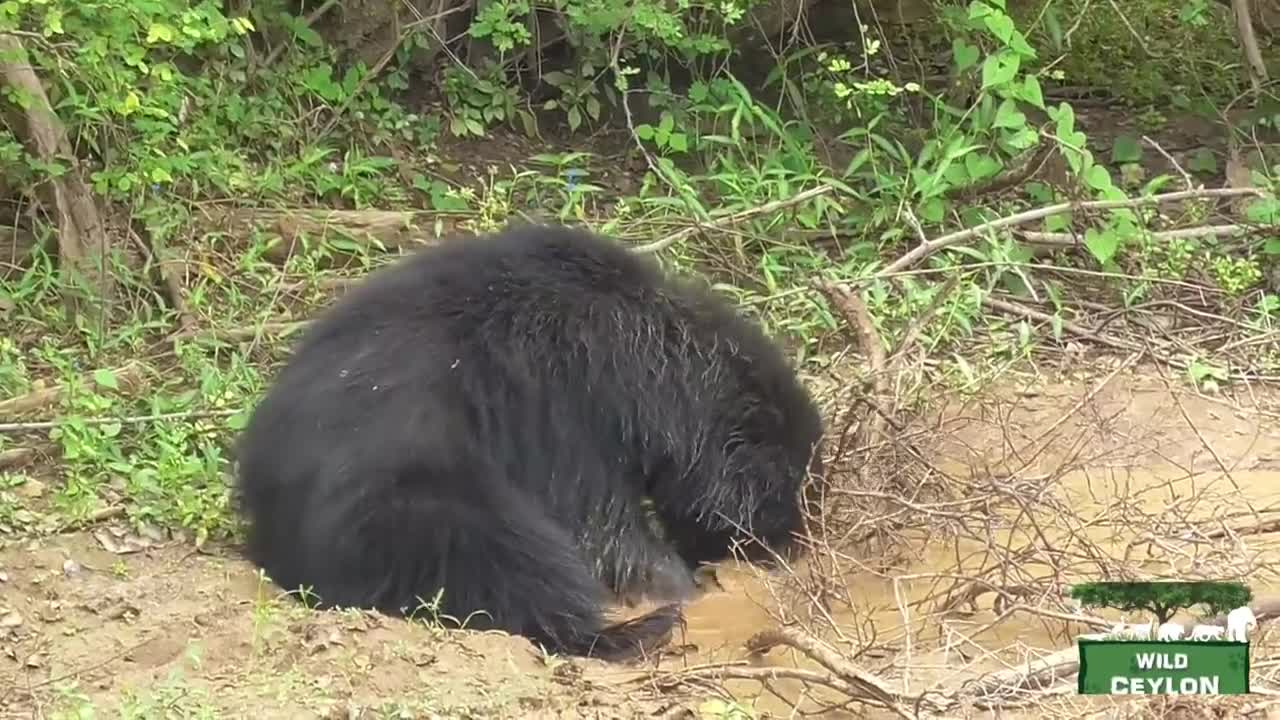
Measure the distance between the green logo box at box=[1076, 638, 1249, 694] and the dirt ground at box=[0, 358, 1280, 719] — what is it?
47cm

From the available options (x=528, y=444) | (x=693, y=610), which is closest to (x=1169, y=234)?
(x=693, y=610)

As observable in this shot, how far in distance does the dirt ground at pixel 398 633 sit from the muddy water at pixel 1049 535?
1 centimetres

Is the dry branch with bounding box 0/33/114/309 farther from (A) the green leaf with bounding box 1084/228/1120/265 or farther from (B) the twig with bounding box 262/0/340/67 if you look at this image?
(A) the green leaf with bounding box 1084/228/1120/265

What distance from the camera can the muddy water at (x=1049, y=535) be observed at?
11.8 ft

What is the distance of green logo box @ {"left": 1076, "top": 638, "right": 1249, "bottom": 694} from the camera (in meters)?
2.69

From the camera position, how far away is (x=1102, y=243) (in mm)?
5797

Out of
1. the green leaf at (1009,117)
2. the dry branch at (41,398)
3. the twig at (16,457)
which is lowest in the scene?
the twig at (16,457)

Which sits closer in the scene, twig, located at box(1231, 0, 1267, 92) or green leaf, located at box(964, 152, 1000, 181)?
green leaf, located at box(964, 152, 1000, 181)

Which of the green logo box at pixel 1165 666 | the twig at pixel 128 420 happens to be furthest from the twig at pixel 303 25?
the green logo box at pixel 1165 666

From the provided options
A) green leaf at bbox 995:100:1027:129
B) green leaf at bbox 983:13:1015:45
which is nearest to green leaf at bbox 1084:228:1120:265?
green leaf at bbox 995:100:1027:129

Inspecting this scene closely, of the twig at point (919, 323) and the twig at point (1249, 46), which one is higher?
the twig at point (1249, 46)

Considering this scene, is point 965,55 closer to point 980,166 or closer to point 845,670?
point 980,166

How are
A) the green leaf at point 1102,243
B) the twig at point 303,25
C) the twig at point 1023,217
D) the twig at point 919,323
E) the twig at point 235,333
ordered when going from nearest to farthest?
the twig at point 919,323, the twig at point 235,333, the twig at point 1023,217, the green leaf at point 1102,243, the twig at point 303,25

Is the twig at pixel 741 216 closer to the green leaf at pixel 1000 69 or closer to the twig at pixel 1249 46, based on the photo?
the green leaf at pixel 1000 69
